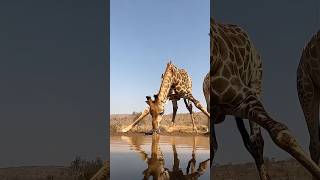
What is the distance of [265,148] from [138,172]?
2109 millimetres

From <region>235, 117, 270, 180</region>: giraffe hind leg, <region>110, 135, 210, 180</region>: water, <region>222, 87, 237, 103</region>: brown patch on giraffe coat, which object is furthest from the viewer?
<region>110, 135, 210, 180</region>: water

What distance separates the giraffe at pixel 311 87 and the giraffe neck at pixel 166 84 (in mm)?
2315

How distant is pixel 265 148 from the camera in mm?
4316

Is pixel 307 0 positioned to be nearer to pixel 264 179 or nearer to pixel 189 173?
pixel 264 179

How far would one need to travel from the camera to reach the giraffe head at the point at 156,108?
Result: 6.20m

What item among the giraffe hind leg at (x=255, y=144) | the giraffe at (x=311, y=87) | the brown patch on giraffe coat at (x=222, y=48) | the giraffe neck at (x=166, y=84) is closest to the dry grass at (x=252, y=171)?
the giraffe hind leg at (x=255, y=144)

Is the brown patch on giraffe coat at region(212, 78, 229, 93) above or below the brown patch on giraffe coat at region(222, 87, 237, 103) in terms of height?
above

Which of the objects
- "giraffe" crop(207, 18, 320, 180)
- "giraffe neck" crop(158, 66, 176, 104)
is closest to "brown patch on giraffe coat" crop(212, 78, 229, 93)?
"giraffe" crop(207, 18, 320, 180)

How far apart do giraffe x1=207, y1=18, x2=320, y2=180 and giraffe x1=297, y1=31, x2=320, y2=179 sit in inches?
19.7

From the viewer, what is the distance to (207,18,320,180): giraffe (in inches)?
142

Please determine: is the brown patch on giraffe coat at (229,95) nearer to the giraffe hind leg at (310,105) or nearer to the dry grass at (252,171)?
the dry grass at (252,171)

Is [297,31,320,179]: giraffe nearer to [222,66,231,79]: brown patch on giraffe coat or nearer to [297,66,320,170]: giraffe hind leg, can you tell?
[297,66,320,170]: giraffe hind leg

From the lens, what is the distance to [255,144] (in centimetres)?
427
